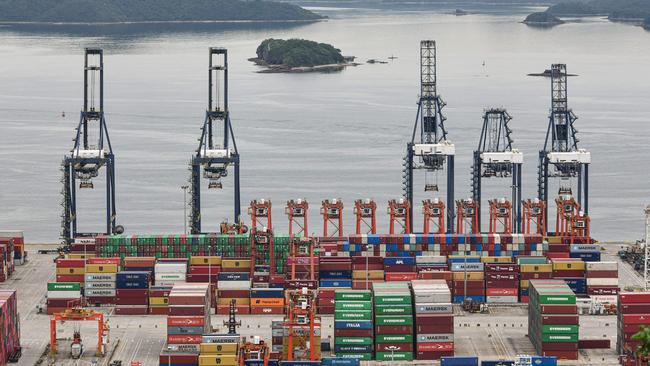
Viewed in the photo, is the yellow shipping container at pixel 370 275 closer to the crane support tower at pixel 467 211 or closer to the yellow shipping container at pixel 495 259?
the yellow shipping container at pixel 495 259

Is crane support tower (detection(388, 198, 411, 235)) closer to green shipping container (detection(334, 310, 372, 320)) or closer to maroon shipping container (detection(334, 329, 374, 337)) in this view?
green shipping container (detection(334, 310, 372, 320))

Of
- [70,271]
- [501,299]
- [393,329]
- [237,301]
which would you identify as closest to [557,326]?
[393,329]

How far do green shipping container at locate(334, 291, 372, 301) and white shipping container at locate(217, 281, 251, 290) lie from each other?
26.1 feet

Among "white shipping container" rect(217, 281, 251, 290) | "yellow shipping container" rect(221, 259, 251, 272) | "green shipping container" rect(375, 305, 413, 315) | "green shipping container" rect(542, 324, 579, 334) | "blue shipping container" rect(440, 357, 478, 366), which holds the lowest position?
"blue shipping container" rect(440, 357, 478, 366)

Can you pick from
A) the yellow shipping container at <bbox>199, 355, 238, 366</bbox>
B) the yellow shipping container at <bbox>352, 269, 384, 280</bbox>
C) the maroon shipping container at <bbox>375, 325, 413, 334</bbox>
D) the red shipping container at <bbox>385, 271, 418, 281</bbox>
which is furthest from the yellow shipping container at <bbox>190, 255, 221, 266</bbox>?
the yellow shipping container at <bbox>199, 355, 238, 366</bbox>

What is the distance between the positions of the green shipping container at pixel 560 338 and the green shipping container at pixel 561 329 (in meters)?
0.15

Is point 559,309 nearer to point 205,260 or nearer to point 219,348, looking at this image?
point 219,348

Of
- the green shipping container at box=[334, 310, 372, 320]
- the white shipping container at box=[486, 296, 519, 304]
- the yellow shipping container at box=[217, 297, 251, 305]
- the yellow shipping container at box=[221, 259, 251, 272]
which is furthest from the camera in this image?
the yellow shipping container at box=[221, 259, 251, 272]

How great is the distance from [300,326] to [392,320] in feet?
20.3

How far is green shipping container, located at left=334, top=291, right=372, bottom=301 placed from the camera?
77.8 meters

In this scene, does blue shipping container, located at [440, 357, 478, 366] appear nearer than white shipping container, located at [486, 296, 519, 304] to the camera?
Yes

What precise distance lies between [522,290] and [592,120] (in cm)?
8724

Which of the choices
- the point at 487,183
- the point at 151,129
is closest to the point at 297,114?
the point at 151,129

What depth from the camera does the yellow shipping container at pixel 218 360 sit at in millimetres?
68812
